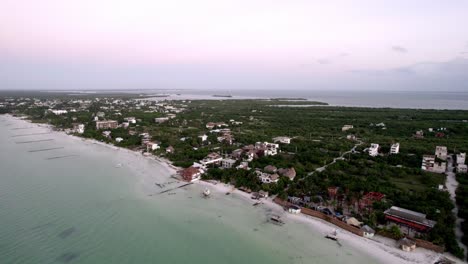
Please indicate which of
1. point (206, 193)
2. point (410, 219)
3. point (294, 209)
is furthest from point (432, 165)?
point (206, 193)

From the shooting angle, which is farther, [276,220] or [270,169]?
[270,169]

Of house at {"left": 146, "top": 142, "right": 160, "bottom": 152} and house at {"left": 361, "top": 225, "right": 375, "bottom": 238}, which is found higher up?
house at {"left": 146, "top": 142, "right": 160, "bottom": 152}

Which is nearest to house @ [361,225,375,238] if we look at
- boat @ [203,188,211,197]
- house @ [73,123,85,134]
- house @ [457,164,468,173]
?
boat @ [203,188,211,197]

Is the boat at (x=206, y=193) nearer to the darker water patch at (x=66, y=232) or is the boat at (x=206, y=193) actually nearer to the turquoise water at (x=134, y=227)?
the turquoise water at (x=134, y=227)

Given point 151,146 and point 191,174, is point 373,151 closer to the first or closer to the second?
point 191,174

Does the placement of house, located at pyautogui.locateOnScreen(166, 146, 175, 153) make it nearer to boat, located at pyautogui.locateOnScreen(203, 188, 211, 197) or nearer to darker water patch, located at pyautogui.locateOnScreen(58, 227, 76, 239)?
boat, located at pyautogui.locateOnScreen(203, 188, 211, 197)

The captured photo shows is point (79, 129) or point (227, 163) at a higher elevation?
point (227, 163)

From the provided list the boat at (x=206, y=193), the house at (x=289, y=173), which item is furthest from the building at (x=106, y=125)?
the house at (x=289, y=173)
